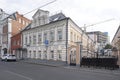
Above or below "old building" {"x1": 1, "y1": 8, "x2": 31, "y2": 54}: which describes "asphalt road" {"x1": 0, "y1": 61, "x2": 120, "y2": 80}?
below

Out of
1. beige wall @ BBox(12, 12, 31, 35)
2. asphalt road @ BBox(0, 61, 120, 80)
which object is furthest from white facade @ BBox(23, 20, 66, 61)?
asphalt road @ BBox(0, 61, 120, 80)

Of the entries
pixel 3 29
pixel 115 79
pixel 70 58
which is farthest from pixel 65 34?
pixel 3 29

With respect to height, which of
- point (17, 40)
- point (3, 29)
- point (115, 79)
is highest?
point (3, 29)

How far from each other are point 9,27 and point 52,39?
71.9 ft

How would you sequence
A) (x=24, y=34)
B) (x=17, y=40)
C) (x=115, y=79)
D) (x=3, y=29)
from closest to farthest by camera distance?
(x=115, y=79) < (x=24, y=34) < (x=17, y=40) < (x=3, y=29)

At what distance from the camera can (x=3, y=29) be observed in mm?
54938

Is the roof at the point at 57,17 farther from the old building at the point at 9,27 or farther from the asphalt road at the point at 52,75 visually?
the asphalt road at the point at 52,75

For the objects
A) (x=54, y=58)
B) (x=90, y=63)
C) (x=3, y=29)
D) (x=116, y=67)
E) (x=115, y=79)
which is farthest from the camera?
(x=3, y=29)

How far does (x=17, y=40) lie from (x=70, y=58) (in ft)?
72.4

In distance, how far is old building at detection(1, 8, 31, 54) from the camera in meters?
51.6

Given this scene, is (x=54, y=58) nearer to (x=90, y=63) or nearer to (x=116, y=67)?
(x=90, y=63)

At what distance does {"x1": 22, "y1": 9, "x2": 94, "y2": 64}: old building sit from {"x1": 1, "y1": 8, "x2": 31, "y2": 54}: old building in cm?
1097

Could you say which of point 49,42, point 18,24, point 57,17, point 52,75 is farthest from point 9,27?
point 52,75

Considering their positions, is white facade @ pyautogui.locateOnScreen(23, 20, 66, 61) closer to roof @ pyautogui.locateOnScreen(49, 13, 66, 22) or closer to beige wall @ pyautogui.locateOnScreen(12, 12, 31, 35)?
roof @ pyautogui.locateOnScreen(49, 13, 66, 22)
